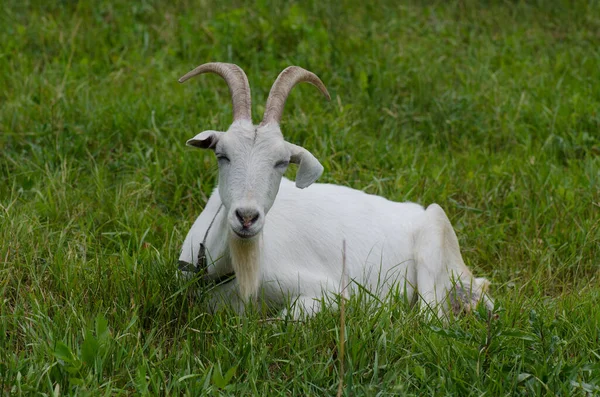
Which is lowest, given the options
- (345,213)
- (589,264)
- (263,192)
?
(589,264)

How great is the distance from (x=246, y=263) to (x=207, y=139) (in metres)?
0.63

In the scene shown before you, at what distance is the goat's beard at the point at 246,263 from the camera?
4.34 meters

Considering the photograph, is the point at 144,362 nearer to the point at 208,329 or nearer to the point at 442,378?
the point at 208,329

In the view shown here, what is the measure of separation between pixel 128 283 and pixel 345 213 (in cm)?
153

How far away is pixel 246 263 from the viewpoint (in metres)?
4.41

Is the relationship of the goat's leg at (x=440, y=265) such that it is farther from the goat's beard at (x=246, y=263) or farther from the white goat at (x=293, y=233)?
the goat's beard at (x=246, y=263)

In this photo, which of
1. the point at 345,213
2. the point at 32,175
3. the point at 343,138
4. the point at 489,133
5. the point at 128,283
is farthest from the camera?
the point at 489,133

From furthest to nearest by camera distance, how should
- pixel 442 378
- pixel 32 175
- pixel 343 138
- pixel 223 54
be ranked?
pixel 223 54, pixel 343 138, pixel 32 175, pixel 442 378

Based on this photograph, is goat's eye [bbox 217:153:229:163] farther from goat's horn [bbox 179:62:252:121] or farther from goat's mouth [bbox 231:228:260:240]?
goat's mouth [bbox 231:228:260:240]

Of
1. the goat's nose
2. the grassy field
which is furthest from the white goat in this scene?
the grassy field

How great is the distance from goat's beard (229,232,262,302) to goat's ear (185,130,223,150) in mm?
447

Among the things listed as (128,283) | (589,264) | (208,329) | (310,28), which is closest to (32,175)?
(128,283)

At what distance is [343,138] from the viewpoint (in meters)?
6.59

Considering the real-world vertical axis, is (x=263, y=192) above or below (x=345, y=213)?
above
